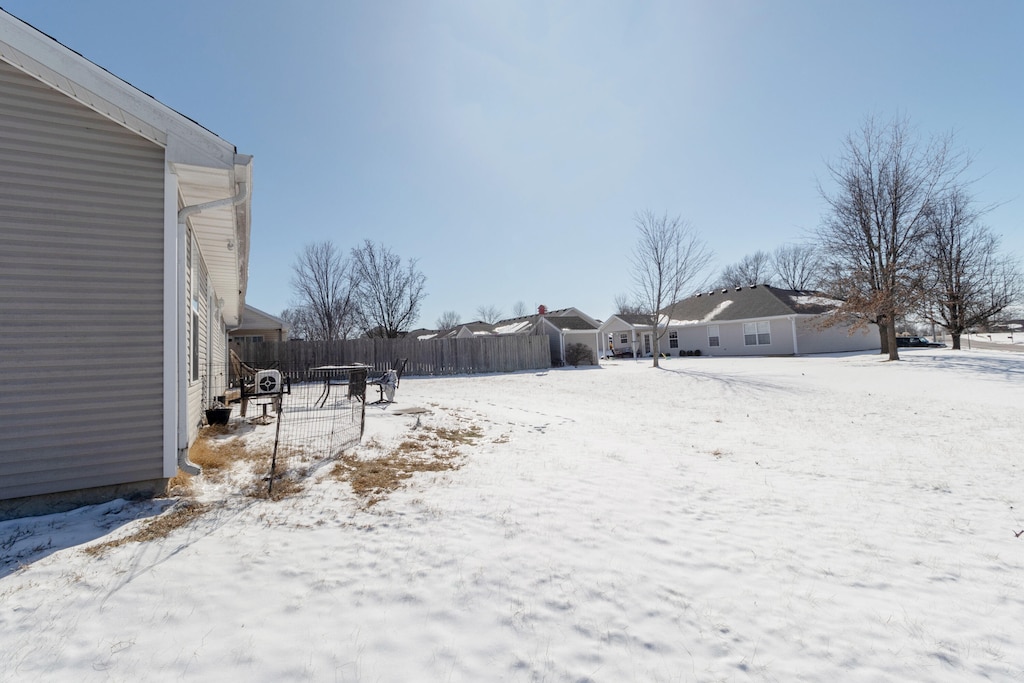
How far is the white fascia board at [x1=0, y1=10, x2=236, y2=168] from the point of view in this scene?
3.56 metres

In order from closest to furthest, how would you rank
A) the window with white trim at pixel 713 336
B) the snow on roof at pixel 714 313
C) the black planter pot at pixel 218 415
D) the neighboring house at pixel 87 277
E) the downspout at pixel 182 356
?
the neighboring house at pixel 87 277 < the downspout at pixel 182 356 < the black planter pot at pixel 218 415 < the snow on roof at pixel 714 313 < the window with white trim at pixel 713 336

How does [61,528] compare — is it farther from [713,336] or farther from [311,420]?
[713,336]

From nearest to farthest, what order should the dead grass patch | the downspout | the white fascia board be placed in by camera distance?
the dead grass patch, the white fascia board, the downspout

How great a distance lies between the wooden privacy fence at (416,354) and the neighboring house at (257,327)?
3.37 ft

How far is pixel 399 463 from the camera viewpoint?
532 centimetres

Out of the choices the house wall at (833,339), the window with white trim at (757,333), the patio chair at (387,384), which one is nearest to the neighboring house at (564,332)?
the window with white trim at (757,333)

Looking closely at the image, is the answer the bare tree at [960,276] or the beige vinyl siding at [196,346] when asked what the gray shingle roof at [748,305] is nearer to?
the bare tree at [960,276]

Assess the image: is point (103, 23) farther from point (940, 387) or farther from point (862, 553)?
point (940, 387)

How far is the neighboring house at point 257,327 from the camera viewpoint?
20.5 metres

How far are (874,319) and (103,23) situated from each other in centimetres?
2518

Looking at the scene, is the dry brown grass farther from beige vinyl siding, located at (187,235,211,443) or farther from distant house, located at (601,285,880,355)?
distant house, located at (601,285,880,355)

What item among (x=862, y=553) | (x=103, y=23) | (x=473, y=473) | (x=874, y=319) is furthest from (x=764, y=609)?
(x=874, y=319)

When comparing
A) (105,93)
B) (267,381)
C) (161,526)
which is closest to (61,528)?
(161,526)

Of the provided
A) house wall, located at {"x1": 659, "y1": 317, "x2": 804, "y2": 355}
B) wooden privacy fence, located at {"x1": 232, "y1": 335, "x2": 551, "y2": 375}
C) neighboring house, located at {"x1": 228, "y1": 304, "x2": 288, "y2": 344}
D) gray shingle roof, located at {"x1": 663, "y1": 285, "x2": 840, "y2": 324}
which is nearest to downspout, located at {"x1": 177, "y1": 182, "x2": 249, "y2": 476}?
wooden privacy fence, located at {"x1": 232, "y1": 335, "x2": 551, "y2": 375}
